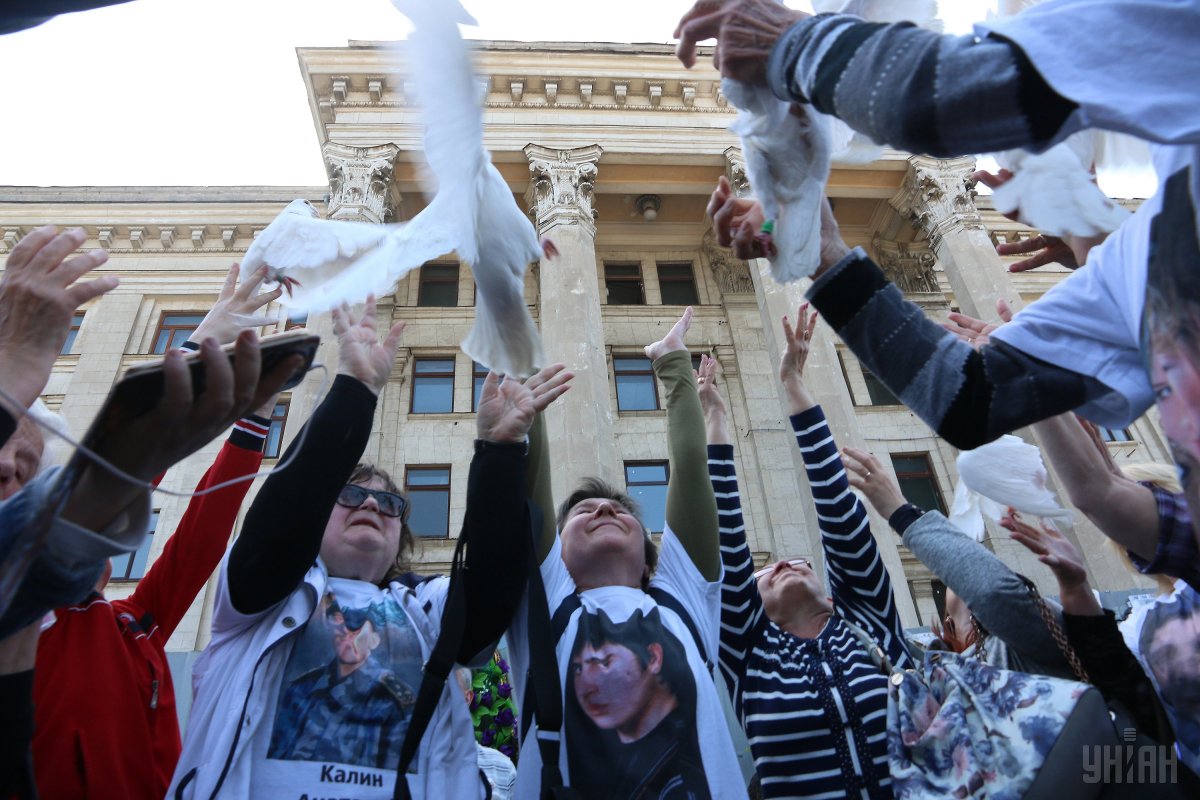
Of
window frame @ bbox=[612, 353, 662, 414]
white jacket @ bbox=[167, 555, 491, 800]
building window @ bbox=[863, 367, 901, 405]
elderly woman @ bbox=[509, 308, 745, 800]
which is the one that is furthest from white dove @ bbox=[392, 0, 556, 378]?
building window @ bbox=[863, 367, 901, 405]

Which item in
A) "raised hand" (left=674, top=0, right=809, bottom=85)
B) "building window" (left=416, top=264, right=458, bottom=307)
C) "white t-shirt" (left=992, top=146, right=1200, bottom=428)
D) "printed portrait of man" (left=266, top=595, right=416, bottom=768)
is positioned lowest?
"printed portrait of man" (left=266, top=595, right=416, bottom=768)

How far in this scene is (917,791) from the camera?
213cm

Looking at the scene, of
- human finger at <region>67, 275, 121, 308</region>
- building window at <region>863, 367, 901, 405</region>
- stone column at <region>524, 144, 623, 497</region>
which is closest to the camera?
human finger at <region>67, 275, 121, 308</region>

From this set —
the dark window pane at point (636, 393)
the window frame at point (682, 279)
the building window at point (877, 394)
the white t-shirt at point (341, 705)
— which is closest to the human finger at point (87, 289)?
the white t-shirt at point (341, 705)

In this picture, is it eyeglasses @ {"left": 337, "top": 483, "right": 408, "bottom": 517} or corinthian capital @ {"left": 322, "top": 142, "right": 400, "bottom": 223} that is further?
corinthian capital @ {"left": 322, "top": 142, "right": 400, "bottom": 223}

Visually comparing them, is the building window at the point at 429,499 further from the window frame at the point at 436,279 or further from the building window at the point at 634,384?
the window frame at the point at 436,279

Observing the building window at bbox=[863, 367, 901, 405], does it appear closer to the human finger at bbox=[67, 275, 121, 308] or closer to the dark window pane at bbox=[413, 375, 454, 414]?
the dark window pane at bbox=[413, 375, 454, 414]

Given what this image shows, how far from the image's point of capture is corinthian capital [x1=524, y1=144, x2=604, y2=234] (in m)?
15.1

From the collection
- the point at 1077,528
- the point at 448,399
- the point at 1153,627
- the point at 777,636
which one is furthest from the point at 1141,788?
the point at 448,399

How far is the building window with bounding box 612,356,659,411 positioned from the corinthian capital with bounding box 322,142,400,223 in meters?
6.48

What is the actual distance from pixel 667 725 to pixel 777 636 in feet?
3.10

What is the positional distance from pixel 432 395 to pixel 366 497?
14052mm

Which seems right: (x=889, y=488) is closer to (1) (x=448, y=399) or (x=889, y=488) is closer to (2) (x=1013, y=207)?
(2) (x=1013, y=207)

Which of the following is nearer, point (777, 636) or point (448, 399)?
point (777, 636)
